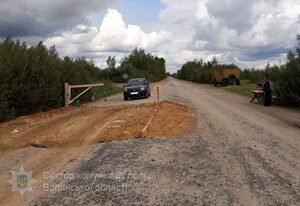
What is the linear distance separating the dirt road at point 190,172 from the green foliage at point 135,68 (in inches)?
2590

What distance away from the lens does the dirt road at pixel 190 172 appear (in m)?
7.67

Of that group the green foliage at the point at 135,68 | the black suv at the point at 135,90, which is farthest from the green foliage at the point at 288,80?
the green foliage at the point at 135,68

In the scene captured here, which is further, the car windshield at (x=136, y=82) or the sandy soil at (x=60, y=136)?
the car windshield at (x=136, y=82)

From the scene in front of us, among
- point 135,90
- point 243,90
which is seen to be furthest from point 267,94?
point 243,90

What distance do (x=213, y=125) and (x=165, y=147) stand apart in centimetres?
544

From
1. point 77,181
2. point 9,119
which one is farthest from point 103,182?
point 9,119

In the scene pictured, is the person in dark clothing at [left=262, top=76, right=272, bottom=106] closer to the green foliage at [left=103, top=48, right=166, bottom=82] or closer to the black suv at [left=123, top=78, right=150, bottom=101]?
the black suv at [left=123, top=78, right=150, bottom=101]

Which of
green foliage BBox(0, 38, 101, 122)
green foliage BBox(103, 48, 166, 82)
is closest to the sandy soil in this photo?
green foliage BBox(0, 38, 101, 122)

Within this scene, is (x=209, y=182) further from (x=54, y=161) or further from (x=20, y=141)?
(x=20, y=141)

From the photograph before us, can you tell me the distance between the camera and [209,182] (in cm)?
862

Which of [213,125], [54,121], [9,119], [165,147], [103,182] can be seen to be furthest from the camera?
[9,119]

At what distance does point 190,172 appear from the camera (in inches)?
367

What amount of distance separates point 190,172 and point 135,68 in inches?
3427

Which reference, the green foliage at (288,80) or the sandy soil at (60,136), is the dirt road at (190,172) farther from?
the green foliage at (288,80)
